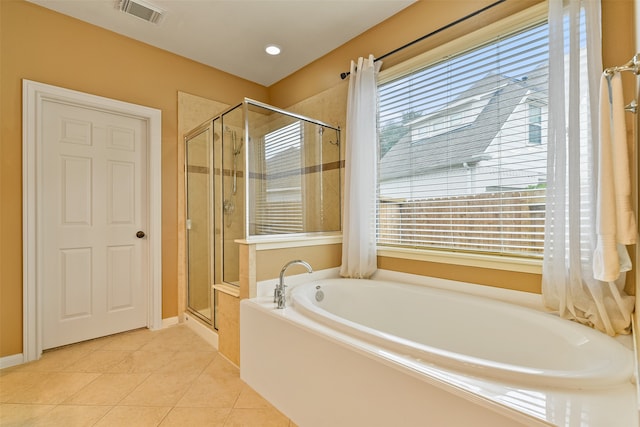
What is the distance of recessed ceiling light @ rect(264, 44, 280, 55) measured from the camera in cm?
266

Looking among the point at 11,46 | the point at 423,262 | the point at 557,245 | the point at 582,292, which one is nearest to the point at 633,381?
the point at 582,292

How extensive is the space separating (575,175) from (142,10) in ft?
9.69

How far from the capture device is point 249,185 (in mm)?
2100

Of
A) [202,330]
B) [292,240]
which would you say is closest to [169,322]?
[202,330]

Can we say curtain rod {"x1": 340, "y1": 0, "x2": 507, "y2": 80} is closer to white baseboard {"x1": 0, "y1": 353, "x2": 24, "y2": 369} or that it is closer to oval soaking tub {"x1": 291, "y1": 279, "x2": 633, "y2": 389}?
oval soaking tub {"x1": 291, "y1": 279, "x2": 633, "y2": 389}

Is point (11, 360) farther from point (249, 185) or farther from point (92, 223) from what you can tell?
point (249, 185)

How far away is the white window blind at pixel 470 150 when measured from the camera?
1588mm

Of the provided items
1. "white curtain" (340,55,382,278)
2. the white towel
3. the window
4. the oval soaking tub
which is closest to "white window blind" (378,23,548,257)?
the window

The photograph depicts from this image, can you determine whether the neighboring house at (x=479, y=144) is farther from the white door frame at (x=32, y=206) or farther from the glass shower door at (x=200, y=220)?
the white door frame at (x=32, y=206)

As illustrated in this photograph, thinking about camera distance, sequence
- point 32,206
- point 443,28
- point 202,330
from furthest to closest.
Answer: point 202,330 < point 32,206 < point 443,28

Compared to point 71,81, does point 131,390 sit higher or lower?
lower

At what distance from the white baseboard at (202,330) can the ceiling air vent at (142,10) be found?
252 centimetres

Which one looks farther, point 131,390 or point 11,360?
point 11,360

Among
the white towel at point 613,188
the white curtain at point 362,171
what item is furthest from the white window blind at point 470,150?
the white towel at point 613,188
